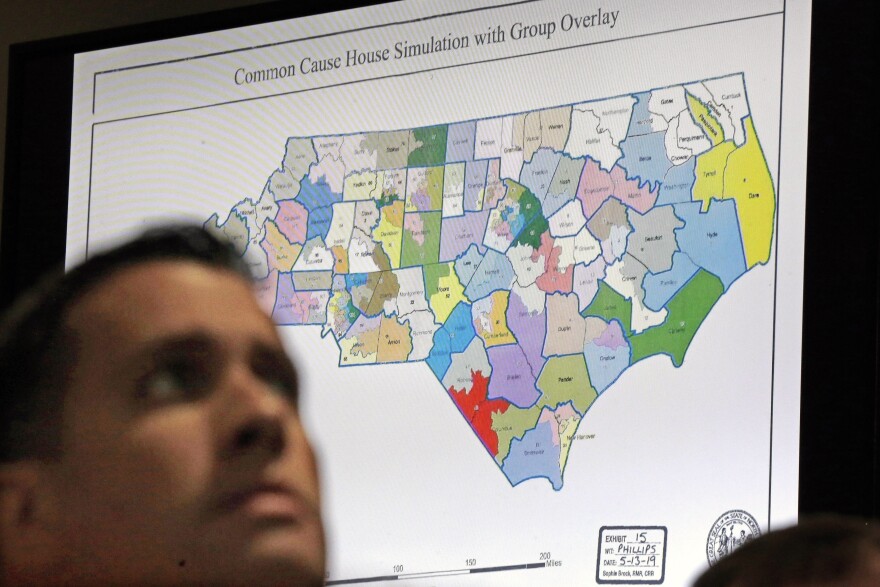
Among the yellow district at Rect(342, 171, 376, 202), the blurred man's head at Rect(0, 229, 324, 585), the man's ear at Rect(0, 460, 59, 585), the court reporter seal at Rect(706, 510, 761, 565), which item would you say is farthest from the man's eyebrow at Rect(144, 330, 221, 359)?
the yellow district at Rect(342, 171, 376, 202)

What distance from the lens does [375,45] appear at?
2.02 m

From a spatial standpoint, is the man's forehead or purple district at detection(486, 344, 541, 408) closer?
the man's forehead

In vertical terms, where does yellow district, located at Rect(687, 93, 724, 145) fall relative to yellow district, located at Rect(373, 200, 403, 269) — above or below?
above

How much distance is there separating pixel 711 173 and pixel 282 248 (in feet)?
2.14

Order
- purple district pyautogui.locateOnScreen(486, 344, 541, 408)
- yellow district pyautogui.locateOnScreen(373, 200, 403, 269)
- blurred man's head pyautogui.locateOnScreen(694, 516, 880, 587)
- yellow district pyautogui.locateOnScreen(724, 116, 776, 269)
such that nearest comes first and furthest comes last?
blurred man's head pyautogui.locateOnScreen(694, 516, 880, 587), yellow district pyautogui.locateOnScreen(724, 116, 776, 269), purple district pyautogui.locateOnScreen(486, 344, 541, 408), yellow district pyautogui.locateOnScreen(373, 200, 403, 269)

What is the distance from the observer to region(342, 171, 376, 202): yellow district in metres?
1.97

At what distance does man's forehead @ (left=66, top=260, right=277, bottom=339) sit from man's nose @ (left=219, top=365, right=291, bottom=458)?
3 centimetres

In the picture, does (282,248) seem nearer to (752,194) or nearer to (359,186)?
(359,186)

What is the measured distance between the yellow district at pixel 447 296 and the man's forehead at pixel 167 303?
112 centimetres

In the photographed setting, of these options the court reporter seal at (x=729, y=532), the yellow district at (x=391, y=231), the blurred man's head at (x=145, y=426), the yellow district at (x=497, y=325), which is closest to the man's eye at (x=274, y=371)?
the blurred man's head at (x=145, y=426)

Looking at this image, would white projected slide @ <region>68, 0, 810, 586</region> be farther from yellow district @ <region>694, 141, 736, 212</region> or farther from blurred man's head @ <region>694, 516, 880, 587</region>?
blurred man's head @ <region>694, 516, 880, 587</region>

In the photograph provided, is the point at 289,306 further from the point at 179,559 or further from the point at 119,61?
the point at 179,559

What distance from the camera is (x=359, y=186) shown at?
197cm

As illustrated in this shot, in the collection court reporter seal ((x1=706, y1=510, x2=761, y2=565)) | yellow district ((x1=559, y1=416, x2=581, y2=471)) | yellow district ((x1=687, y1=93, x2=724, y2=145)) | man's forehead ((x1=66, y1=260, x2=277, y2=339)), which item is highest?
yellow district ((x1=687, y1=93, x2=724, y2=145))
